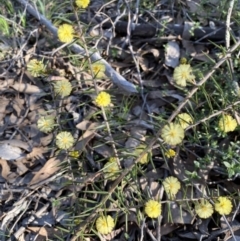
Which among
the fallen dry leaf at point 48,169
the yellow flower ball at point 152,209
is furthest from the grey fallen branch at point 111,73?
the yellow flower ball at point 152,209

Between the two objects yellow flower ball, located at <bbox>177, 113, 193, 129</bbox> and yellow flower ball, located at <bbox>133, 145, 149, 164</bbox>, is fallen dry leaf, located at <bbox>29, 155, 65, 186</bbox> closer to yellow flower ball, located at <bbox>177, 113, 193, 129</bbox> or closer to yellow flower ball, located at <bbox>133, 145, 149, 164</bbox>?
yellow flower ball, located at <bbox>133, 145, 149, 164</bbox>

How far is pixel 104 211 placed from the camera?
1756mm

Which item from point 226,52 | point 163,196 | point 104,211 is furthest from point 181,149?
point 226,52

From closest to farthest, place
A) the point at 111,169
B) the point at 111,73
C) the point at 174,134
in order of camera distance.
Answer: the point at 174,134, the point at 111,169, the point at 111,73

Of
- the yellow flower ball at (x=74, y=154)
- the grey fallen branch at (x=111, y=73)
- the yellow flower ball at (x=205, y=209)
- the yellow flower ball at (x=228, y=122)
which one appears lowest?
the yellow flower ball at (x=205, y=209)

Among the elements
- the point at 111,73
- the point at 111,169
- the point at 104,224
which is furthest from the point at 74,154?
the point at 111,73

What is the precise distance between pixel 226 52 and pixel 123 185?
0.67 metres

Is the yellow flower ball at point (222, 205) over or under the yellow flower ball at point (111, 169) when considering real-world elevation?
under

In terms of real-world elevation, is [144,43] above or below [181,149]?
above

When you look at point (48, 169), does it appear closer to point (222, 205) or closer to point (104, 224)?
point (104, 224)

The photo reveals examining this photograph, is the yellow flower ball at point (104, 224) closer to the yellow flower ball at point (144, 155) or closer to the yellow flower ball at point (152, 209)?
the yellow flower ball at point (152, 209)

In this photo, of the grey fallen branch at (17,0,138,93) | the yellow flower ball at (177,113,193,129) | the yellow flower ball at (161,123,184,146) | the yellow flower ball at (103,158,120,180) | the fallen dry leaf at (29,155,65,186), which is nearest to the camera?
the yellow flower ball at (161,123,184,146)

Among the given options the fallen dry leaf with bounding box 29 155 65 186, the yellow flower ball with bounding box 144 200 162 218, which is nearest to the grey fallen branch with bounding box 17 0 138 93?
the fallen dry leaf with bounding box 29 155 65 186

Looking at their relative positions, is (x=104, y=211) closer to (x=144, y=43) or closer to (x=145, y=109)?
(x=145, y=109)
